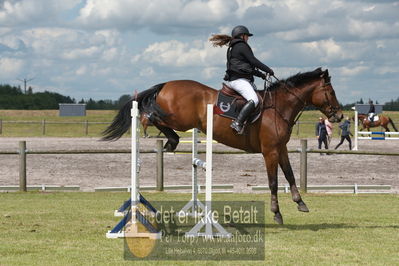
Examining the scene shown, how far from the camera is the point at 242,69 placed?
1001 cm

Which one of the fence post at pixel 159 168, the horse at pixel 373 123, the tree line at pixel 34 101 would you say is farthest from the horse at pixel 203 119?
the tree line at pixel 34 101

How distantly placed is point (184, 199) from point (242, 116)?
5.35m

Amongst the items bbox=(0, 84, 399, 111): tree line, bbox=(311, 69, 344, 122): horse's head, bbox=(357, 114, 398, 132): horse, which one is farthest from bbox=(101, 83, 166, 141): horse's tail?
bbox=(0, 84, 399, 111): tree line

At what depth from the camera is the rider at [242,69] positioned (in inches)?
392

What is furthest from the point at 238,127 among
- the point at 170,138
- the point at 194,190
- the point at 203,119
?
the point at 194,190

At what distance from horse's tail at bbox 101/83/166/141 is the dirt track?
8.26 m

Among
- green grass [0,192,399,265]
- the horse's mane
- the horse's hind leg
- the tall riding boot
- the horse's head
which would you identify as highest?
the horse's mane

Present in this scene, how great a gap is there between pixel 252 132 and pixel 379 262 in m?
3.36

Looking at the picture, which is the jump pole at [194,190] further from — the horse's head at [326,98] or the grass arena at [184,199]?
the horse's head at [326,98]

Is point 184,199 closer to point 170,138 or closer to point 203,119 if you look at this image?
point 170,138

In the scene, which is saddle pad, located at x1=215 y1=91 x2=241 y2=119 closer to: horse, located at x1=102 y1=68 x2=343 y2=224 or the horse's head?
horse, located at x1=102 y1=68 x2=343 y2=224

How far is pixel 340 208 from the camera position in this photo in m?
13.7

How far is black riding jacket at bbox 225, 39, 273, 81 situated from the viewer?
32.6 feet

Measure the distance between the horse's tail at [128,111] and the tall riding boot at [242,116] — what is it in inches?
46.0
